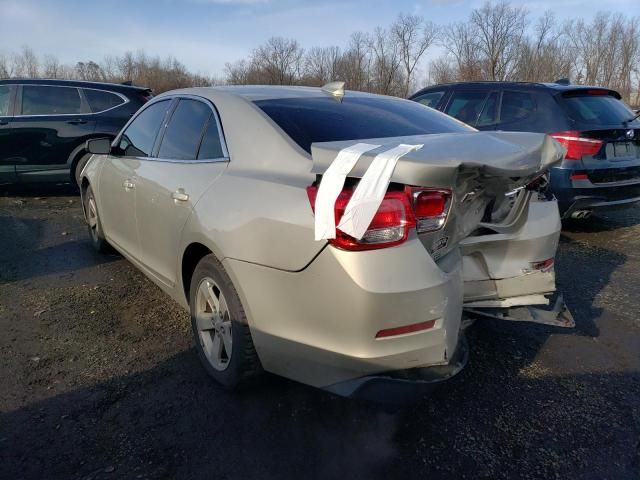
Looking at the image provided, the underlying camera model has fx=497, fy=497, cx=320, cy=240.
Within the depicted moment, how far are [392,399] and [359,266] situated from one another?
2.04ft

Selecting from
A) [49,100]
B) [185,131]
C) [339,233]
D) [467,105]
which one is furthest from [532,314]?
[49,100]

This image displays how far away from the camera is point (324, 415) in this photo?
2564mm

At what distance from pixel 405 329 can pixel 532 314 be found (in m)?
1.14

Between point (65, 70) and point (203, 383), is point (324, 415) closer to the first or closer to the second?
point (203, 383)

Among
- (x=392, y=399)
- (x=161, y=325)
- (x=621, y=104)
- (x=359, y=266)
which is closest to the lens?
(x=359, y=266)

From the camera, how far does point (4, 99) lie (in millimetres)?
7570

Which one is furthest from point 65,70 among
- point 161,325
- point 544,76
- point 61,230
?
point 161,325

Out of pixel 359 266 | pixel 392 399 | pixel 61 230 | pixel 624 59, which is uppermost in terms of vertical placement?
pixel 624 59

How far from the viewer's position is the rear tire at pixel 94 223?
485 cm

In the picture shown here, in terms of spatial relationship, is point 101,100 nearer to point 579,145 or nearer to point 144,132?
point 144,132

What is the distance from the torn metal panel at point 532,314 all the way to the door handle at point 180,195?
5.61ft

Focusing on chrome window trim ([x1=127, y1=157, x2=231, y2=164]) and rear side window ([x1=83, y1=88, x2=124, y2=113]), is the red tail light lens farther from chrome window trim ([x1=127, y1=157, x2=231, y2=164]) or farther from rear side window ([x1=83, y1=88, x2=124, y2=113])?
rear side window ([x1=83, y1=88, x2=124, y2=113])

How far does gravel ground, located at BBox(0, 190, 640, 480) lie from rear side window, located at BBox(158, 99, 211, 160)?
4.04 ft

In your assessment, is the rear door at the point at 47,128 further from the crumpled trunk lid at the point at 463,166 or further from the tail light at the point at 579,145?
the tail light at the point at 579,145
